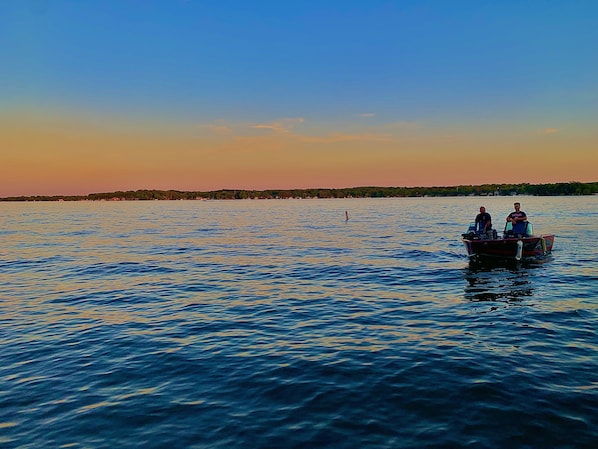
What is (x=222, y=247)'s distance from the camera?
3709 centimetres

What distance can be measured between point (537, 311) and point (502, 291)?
3700 millimetres

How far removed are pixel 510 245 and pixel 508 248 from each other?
241 millimetres

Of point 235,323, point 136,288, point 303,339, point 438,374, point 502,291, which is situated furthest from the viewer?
point 136,288

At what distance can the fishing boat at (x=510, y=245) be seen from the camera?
25203 mm

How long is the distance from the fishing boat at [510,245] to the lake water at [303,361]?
2.68 meters

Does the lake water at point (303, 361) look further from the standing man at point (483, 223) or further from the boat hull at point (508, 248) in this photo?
the standing man at point (483, 223)

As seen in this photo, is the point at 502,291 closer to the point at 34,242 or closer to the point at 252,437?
the point at 252,437

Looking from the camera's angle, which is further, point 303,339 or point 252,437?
point 303,339

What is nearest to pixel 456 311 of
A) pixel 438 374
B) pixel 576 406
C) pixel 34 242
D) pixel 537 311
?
pixel 537 311

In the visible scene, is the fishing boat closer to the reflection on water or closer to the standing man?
the standing man

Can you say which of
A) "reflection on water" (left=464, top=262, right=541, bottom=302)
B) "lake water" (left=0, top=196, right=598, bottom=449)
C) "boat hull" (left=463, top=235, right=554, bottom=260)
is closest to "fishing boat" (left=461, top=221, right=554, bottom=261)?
"boat hull" (left=463, top=235, right=554, bottom=260)

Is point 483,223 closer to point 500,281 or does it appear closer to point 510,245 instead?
point 510,245

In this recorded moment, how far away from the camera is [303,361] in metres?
10.4

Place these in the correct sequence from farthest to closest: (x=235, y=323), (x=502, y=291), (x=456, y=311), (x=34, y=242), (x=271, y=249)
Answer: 1. (x=34, y=242)
2. (x=271, y=249)
3. (x=502, y=291)
4. (x=456, y=311)
5. (x=235, y=323)
